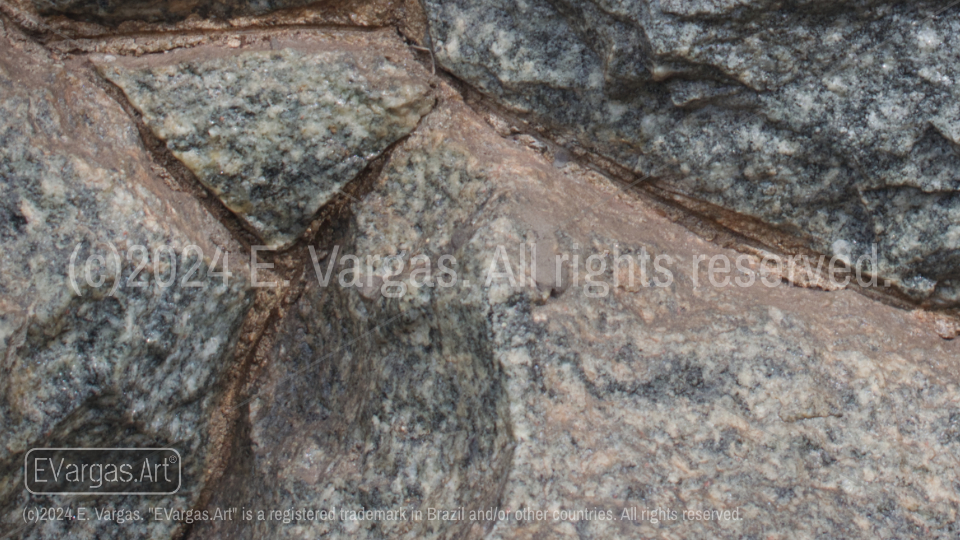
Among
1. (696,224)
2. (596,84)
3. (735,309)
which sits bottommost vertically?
(735,309)

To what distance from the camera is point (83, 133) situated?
53.5 inches

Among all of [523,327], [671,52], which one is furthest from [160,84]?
[671,52]

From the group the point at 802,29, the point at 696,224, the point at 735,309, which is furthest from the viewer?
the point at 696,224

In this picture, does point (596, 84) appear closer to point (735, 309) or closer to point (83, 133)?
point (735, 309)

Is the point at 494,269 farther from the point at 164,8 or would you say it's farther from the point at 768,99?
the point at 164,8

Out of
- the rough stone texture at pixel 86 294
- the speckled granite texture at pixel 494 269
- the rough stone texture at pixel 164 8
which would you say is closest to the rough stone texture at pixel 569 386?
the speckled granite texture at pixel 494 269

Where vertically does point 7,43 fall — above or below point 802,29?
below

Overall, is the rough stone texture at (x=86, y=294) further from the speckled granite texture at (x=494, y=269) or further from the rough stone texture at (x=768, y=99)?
the rough stone texture at (x=768, y=99)

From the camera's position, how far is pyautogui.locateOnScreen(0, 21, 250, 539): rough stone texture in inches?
50.2

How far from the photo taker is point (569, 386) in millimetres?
1289

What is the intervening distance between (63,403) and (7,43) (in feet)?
1.98

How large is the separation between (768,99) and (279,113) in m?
0.84

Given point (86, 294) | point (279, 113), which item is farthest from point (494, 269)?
point (86, 294)

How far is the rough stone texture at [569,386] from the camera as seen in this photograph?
4.03ft
